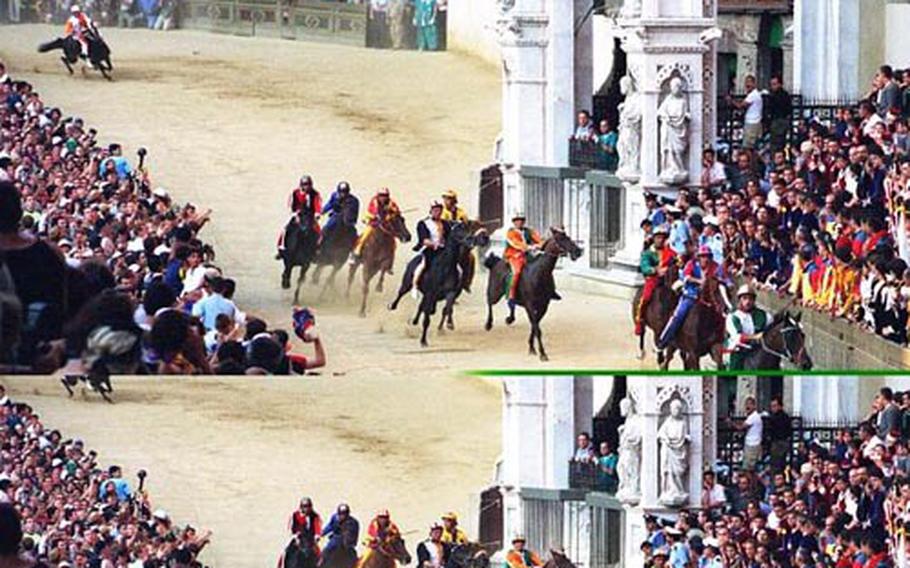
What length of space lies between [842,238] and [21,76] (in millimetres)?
2838

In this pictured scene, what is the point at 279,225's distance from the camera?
3966 centimetres

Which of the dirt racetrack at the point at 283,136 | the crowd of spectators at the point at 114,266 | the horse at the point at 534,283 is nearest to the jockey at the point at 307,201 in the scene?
the dirt racetrack at the point at 283,136

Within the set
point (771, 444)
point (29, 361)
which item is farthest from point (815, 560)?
point (29, 361)

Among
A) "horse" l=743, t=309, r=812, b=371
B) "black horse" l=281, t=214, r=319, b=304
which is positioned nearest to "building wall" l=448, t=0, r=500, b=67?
"black horse" l=281, t=214, r=319, b=304

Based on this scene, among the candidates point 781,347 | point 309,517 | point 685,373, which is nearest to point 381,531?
point 309,517

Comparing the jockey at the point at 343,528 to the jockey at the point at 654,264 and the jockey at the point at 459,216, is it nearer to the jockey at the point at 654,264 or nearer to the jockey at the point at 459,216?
the jockey at the point at 459,216

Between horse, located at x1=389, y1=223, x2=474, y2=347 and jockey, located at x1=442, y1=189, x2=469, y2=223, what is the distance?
2 centimetres

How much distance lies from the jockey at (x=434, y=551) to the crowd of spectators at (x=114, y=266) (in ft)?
2.70

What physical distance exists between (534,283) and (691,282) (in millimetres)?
608

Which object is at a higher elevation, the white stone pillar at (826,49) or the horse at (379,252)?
the white stone pillar at (826,49)

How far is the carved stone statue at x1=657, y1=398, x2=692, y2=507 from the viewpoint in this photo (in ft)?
133

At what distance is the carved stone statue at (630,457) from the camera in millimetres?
40500

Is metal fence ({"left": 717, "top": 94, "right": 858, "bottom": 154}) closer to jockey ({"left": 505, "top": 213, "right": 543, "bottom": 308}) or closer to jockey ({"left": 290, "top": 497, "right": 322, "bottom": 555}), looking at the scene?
jockey ({"left": 505, "top": 213, "right": 543, "bottom": 308})

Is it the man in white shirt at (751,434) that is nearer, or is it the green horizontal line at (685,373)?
the green horizontal line at (685,373)
